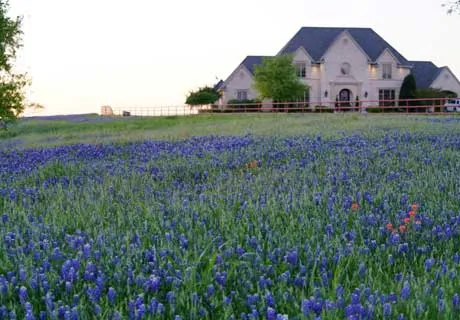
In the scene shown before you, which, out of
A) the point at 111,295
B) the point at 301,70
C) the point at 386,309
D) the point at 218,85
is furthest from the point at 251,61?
the point at 386,309

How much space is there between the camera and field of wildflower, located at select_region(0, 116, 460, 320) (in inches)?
116

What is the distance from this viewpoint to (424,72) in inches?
2692

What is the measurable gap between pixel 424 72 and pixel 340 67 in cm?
1312

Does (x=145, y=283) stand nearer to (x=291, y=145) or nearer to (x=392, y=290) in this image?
(x=392, y=290)

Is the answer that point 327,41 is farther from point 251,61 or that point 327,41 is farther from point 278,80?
point 278,80

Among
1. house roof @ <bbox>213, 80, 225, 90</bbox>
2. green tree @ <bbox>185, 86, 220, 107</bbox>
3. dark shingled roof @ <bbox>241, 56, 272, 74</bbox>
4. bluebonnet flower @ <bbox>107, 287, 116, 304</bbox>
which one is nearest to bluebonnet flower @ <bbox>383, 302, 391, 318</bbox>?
bluebonnet flower @ <bbox>107, 287, 116, 304</bbox>

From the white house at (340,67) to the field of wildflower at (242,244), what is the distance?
179 feet

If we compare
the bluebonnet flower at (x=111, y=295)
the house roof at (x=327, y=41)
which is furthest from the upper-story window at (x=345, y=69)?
the bluebonnet flower at (x=111, y=295)

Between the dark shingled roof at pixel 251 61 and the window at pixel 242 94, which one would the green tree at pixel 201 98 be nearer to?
the window at pixel 242 94

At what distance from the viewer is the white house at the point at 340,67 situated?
61.4 meters

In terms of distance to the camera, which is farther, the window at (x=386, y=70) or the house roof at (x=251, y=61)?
the house roof at (x=251, y=61)

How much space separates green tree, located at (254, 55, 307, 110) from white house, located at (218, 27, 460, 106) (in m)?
3.93

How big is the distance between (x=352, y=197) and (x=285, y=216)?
893mm

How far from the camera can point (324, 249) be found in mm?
3949
